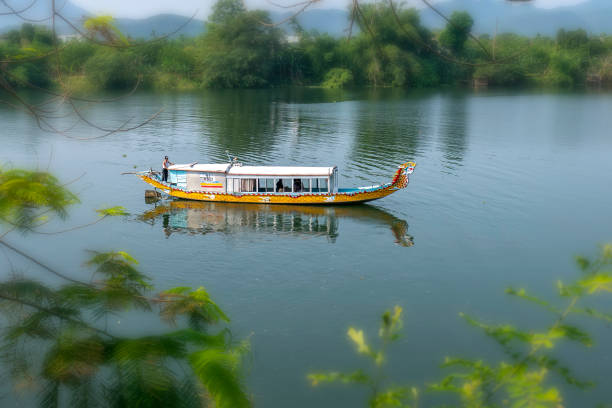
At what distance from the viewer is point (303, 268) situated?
23.4 m

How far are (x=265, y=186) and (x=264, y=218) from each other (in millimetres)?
2809

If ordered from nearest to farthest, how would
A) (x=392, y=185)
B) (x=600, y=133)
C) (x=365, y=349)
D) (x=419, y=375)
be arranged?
(x=365, y=349)
(x=419, y=375)
(x=392, y=185)
(x=600, y=133)

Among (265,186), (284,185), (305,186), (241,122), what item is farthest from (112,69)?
(305,186)

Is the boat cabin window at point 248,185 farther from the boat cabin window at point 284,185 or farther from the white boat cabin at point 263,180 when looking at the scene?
the boat cabin window at point 284,185

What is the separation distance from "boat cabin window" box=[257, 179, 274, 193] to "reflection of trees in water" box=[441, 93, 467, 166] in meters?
16.1

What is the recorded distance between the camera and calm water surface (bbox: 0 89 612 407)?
17484 millimetres

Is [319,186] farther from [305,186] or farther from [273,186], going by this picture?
[273,186]

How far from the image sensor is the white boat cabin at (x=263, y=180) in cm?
3206

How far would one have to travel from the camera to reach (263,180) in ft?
107

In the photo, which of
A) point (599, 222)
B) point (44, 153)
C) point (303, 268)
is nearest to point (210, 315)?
point (303, 268)

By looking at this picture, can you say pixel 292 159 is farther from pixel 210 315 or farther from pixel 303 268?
pixel 210 315

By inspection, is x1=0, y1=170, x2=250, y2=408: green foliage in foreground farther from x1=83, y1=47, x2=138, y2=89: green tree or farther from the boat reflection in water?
x1=83, y1=47, x2=138, y2=89: green tree

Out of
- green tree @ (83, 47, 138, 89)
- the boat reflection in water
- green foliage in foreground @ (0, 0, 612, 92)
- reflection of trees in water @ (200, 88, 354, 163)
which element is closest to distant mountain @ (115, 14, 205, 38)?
the boat reflection in water

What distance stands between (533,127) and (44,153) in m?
47.0
